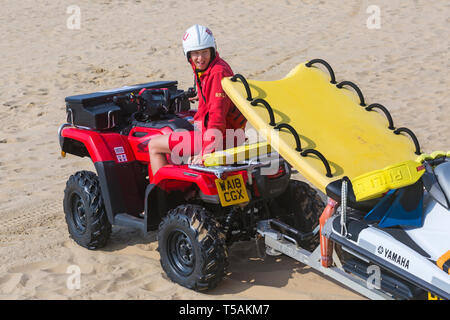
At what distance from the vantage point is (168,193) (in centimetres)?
531

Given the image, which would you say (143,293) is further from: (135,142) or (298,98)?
(298,98)

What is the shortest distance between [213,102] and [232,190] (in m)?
0.73

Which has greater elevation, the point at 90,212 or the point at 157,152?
the point at 157,152

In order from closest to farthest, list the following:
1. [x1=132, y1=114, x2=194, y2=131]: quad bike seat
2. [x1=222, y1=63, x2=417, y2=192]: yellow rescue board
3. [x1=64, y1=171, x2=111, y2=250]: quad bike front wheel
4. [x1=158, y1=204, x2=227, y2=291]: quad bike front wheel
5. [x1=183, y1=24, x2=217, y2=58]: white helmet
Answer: [x1=222, y1=63, x2=417, y2=192]: yellow rescue board < [x1=158, y1=204, x2=227, y2=291]: quad bike front wheel < [x1=183, y1=24, x2=217, y2=58]: white helmet < [x1=132, y1=114, x2=194, y2=131]: quad bike seat < [x1=64, y1=171, x2=111, y2=250]: quad bike front wheel

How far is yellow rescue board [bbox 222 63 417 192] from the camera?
4.53m

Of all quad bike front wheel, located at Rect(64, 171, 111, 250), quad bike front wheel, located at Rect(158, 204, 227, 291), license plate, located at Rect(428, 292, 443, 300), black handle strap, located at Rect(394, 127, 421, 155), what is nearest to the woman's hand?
quad bike front wheel, located at Rect(158, 204, 227, 291)

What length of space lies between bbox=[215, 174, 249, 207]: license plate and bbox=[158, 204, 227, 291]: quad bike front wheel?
0.19 metres

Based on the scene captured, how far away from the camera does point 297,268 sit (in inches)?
206

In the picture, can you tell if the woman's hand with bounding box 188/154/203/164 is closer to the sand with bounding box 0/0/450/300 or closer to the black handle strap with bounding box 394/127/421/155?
the sand with bounding box 0/0/450/300

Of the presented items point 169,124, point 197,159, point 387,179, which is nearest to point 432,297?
point 387,179

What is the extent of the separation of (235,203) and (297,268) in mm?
901

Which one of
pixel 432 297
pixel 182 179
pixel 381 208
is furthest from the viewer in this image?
pixel 182 179

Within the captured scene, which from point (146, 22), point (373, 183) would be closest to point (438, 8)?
point (146, 22)

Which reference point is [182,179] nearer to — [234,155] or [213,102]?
[234,155]
